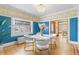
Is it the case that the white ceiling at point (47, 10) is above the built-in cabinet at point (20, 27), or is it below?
above

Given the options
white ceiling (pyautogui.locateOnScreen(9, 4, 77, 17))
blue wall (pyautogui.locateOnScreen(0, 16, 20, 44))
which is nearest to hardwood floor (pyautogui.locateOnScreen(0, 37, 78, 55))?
blue wall (pyautogui.locateOnScreen(0, 16, 20, 44))

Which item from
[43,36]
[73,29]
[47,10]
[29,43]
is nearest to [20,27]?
[29,43]

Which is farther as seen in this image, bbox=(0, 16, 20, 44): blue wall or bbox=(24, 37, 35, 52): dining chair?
bbox=(24, 37, 35, 52): dining chair

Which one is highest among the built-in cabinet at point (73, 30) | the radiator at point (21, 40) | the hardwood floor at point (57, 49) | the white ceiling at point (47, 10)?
the white ceiling at point (47, 10)

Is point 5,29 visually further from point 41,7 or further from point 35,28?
point 41,7

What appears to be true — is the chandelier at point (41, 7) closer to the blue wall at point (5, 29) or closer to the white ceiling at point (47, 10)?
the white ceiling at point (47, 10)

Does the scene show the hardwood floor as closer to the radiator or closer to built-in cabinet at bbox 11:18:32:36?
the radiator

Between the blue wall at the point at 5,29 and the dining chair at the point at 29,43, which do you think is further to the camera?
the dining chair at the point at 29,43

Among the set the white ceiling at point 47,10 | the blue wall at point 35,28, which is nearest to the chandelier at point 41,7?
the white ceiling at point 47,10

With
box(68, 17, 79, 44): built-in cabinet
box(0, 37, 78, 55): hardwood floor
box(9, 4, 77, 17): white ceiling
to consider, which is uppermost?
box(9, 4, 77, 17): white ceiling

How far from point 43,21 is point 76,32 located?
671 mm

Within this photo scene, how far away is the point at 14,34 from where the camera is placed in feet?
6.75
